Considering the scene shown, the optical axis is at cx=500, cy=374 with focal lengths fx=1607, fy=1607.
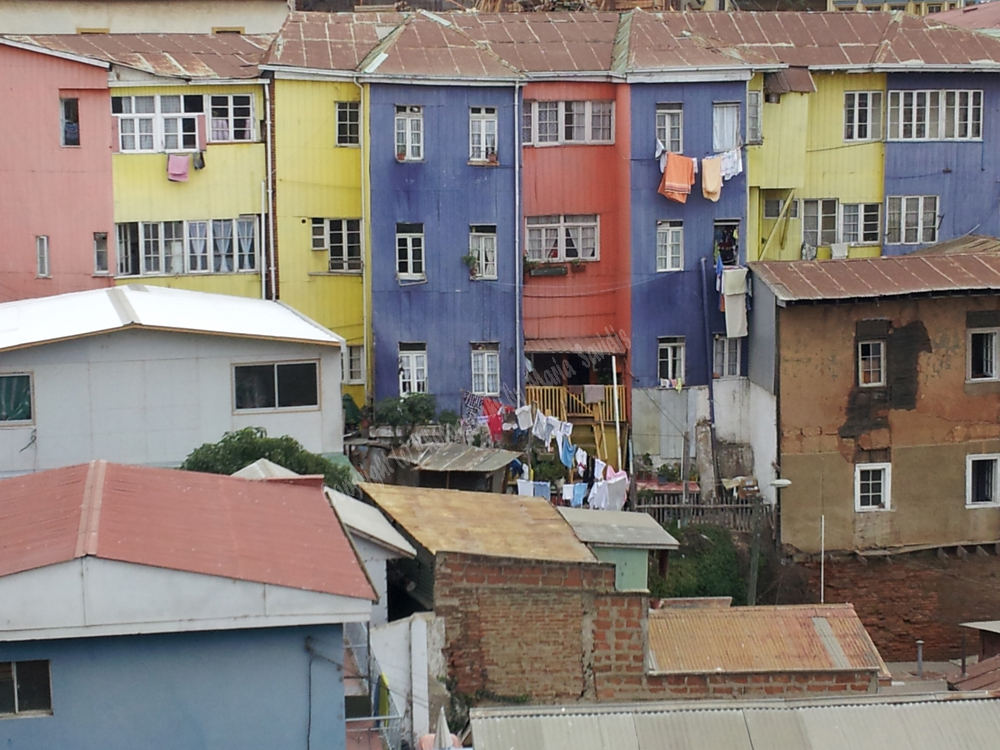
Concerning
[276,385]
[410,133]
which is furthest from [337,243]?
[276,385]

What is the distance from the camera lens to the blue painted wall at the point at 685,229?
33.9 meters

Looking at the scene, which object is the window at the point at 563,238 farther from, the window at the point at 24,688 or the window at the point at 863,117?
the window at the point at 24,688

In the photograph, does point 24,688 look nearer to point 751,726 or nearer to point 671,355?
point 751,726

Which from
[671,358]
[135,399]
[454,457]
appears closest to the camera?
[135,399]

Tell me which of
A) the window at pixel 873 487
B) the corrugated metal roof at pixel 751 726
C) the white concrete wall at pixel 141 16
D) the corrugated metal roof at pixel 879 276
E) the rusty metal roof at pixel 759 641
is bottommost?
the rusty metal roof at pixel 759 641

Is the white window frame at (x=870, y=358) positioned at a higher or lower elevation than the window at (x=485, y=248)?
lower

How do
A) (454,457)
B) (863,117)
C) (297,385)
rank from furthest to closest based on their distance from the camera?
(863,117) → (454,457) → (297,385)

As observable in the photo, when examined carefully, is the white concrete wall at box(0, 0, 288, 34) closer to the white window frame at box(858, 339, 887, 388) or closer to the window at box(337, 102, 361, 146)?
the window at box(337, 102, 361, 146)

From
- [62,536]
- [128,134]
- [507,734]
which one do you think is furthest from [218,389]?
[507,734]

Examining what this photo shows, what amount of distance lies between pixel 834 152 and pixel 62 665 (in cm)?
2440

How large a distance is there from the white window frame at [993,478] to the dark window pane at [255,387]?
14.1 metres

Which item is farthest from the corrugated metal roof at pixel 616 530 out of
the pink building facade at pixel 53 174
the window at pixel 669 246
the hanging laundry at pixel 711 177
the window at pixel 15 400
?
the pink building facade at pixel 53 174

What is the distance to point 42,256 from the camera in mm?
33688

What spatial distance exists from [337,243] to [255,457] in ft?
28.8
